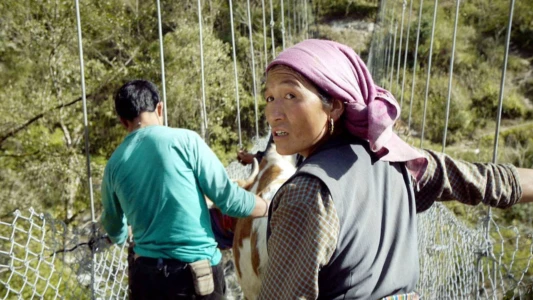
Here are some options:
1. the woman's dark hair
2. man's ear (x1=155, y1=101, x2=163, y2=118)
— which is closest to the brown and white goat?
man's ear (x1=155, y1=101, x2=163, y2=118)

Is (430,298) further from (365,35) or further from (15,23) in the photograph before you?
(365,35)

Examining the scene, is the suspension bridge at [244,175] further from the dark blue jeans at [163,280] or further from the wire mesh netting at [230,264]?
the dark blue jeans at [163,280]

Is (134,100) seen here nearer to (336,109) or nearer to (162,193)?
(162,193)

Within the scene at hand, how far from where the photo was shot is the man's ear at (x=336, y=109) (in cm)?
82

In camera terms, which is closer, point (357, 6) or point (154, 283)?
point (154, 283)

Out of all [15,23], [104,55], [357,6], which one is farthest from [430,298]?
[357,6]

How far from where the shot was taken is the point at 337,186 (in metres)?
0.72

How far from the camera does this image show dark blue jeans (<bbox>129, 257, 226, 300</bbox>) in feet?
4.75

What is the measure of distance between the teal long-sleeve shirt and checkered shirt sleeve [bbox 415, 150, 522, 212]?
66 cm

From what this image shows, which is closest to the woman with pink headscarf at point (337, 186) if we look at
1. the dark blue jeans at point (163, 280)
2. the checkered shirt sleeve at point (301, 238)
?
the checkered shirt sleeve at point (301, 238)

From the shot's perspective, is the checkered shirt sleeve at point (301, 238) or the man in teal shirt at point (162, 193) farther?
the man in teal shirt at point (162, 193)

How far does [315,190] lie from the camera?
0.71 meters

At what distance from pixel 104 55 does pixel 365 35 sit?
8929 mm

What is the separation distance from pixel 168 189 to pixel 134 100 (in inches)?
11.0
